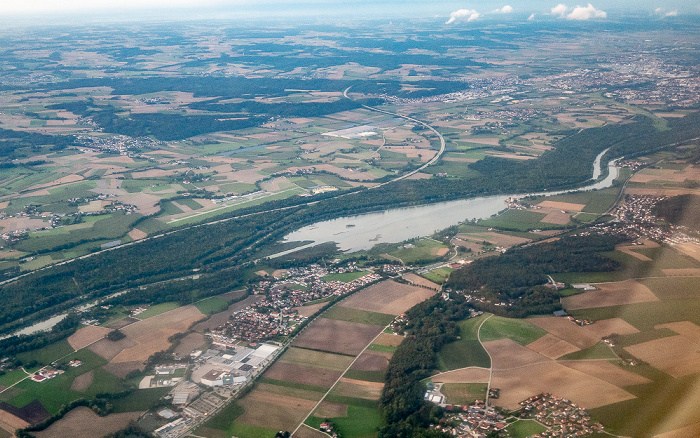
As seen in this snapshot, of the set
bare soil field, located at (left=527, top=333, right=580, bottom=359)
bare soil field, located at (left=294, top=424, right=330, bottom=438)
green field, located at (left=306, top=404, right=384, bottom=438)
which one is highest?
bare soil field, located at (left=527, top=333, right=580, bottom=359)

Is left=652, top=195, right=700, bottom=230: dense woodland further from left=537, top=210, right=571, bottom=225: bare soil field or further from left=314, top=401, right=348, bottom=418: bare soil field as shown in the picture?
left=314, top=401, right=348, bottom=418: bare soil field

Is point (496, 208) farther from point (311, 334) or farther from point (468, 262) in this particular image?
point (311, 334)

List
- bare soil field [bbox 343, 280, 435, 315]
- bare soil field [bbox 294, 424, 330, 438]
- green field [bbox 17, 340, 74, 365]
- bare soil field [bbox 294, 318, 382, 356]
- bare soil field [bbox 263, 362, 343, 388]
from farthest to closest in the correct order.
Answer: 1. bare soil field [bbox 343, 280, 435, 315]
2. bare soil field [bbox 294, 318, 382, 356]
3. green field [bbox 17, 340, 74, 365]
4. bare soil field [bbox 263, 362, 343, 388]
5. bare soil field [bbox 294, 424, 330, 438]

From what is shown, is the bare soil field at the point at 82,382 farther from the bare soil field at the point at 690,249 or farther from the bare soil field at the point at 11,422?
the bare soil field at the point at 690,249

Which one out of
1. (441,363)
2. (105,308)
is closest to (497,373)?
(441,363)

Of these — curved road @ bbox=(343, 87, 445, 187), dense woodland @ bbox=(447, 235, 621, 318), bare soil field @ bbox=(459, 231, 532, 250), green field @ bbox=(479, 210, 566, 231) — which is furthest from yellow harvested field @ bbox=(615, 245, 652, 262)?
curved road @ bbox=(343, 87, 445, 187)

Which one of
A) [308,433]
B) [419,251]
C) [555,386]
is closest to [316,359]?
[308,433]
